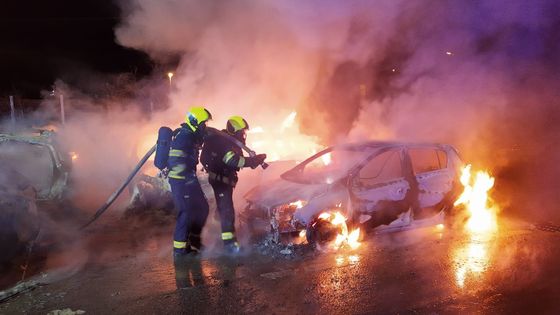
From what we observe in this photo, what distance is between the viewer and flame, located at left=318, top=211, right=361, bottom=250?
5.83 metres

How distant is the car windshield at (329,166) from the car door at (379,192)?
0.57 ft

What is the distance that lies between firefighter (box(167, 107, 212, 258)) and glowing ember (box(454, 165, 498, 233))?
390 cm

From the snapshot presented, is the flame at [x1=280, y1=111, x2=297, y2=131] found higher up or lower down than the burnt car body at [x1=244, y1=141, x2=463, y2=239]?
higher up

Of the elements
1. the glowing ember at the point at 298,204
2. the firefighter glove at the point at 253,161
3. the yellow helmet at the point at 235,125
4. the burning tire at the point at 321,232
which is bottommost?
the burning tire at the point at 321,232

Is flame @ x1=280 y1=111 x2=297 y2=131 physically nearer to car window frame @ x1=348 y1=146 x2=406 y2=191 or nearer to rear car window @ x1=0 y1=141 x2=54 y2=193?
car window frame @ x1=348 y1=146 x2=406 y2=191

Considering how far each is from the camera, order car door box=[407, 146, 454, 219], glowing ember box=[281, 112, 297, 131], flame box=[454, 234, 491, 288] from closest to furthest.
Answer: flame box=[454, 234, 491, 288] < car door box=[407, 146, 454, 219] < glowing ember box=[281, 112, 297, 131]

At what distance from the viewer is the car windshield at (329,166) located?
6.16 meters

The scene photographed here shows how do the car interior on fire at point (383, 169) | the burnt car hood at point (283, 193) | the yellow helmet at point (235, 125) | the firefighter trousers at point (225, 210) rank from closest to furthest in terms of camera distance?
the burnt car hood at point (283, 193) < the firefighter trousers at point (225, 210) < the yellow helmet at point (235, 125) < the car interior on fire at point (383, 169)

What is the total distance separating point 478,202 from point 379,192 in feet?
8.55

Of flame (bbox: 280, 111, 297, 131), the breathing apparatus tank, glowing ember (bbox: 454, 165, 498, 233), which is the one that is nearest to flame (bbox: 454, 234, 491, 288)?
glowing ember (bbox: 454, 165, 498, 233)

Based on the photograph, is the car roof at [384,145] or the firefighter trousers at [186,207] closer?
the firefighter trousers at [186,207]

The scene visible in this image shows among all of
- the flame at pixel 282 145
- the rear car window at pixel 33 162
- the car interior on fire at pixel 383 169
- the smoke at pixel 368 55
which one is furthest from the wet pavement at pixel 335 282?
the smoke at pixel 368 55

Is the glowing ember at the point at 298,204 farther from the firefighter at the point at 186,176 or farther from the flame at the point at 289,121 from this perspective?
the flame at the point at 289,121

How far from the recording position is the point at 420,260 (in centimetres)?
545
